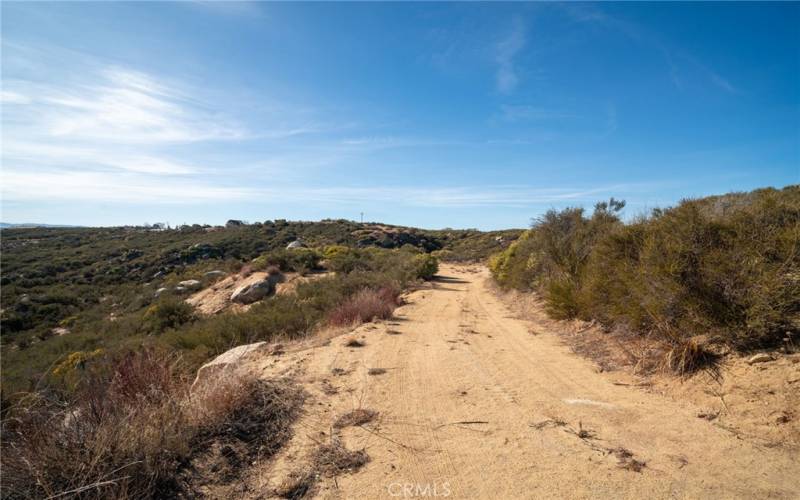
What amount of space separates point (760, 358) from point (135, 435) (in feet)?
23.4

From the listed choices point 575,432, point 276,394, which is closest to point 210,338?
point 276,394

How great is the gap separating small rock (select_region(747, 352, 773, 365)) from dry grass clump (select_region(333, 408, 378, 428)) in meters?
4.93

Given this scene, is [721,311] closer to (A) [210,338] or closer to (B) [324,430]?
(B) [324,430]

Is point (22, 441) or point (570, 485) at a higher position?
point (22, 441)

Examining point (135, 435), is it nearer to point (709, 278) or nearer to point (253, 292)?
point (709, 278)

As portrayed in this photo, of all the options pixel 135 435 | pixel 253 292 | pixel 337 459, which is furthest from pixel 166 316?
pixel 337 459

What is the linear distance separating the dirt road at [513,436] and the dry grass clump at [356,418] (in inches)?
4.6

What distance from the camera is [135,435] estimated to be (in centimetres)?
331

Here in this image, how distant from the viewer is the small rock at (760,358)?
4695 millimetres

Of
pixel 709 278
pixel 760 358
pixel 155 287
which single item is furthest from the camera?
pixel 155 287

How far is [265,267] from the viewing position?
922 inches

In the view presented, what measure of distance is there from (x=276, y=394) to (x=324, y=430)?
1.10m

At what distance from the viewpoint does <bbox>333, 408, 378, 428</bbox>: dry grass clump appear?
15.2 feet

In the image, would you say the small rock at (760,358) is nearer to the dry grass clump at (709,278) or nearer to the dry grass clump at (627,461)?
the dry grass clump at (709,278)
